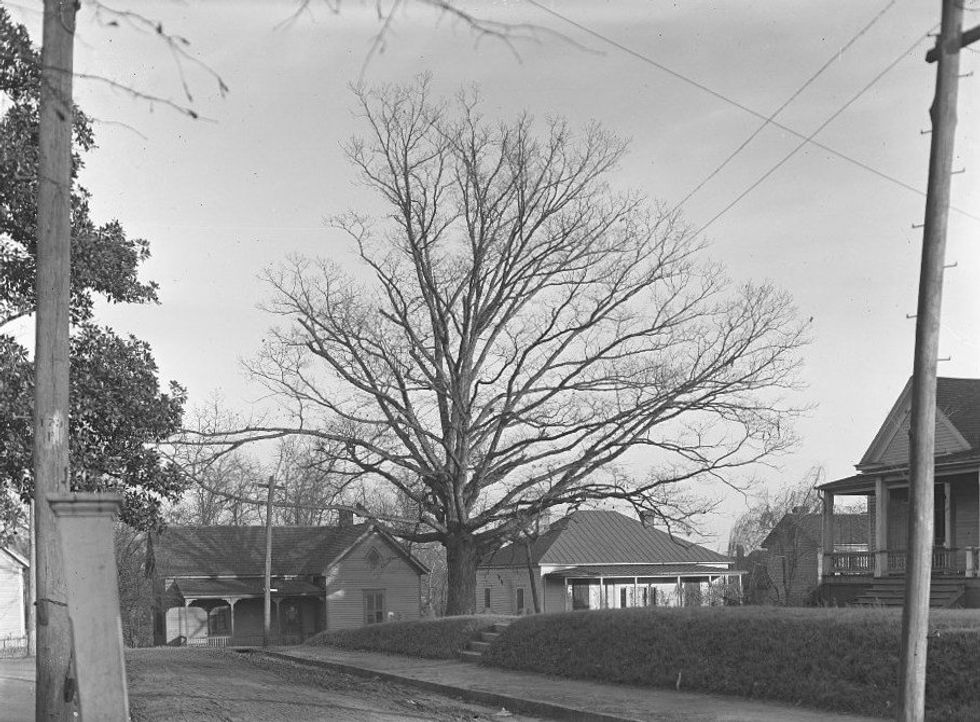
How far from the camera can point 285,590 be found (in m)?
56.0

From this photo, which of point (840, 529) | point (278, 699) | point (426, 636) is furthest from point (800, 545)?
point (278, 699)

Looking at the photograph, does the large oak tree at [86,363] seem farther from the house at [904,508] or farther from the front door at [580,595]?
the front door at [580,595]

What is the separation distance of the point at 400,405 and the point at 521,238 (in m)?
5.75

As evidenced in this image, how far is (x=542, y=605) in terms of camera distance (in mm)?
53469

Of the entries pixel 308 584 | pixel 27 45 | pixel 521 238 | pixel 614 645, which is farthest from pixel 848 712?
pixel 308 584

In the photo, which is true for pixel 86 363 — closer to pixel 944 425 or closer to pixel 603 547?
pixel 944 425

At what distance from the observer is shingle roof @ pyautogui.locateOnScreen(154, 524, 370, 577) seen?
57531 millimetres

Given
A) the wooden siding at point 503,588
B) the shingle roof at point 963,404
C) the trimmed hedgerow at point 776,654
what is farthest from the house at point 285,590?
the trimmed hedgerow at point 776,654

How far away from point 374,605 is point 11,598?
16.4 meters

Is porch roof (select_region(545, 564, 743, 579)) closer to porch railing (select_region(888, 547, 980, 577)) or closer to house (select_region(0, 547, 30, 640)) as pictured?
house (select_region(0, 547, 30, 640))

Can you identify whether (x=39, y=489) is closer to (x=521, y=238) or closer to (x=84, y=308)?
(x=84, y=308)

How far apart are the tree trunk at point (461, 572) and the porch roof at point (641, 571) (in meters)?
19.9

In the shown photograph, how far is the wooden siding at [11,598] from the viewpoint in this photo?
48.6m

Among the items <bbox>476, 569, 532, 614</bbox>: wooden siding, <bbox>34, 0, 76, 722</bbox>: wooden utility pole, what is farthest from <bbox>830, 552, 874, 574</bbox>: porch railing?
<bbox>34, 0, 76, 722</bbox>: wooden utility pole
